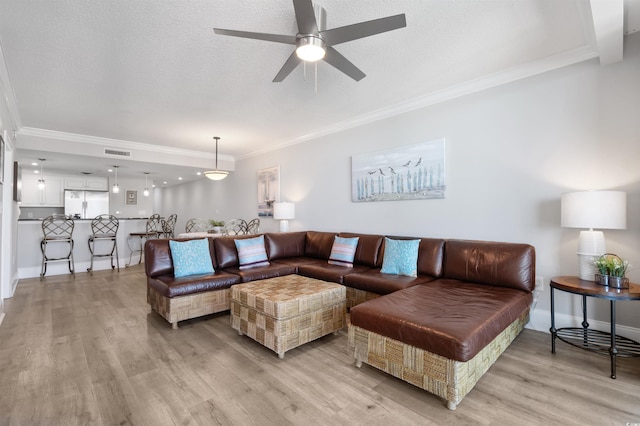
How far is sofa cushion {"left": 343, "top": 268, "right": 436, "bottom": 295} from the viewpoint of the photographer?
2.93 meters

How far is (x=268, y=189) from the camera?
625 cm

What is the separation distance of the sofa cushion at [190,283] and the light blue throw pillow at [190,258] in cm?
9

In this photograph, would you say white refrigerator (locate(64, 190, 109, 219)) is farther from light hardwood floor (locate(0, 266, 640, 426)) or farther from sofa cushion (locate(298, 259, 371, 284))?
sofa cushion (locate(298, 259, 371, 284))

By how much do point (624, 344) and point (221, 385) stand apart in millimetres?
3199

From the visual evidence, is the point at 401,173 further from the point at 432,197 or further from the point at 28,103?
the point at 28,103

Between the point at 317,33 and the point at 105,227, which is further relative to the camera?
the point at 105,227

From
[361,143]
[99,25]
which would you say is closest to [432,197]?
[361,143]

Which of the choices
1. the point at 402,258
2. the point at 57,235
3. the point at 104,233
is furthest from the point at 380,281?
the point at 57,235

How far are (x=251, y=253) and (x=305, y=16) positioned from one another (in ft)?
9.56

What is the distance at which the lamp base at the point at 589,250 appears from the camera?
2354 mm

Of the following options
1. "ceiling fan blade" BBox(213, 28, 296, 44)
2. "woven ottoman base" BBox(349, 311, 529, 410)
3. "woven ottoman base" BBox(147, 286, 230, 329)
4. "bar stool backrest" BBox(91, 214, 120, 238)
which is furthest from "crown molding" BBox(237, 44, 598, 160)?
"bar stool backrest" BBox(91, 214, 120, 238)

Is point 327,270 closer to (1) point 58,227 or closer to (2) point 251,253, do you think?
(2) point 251,253

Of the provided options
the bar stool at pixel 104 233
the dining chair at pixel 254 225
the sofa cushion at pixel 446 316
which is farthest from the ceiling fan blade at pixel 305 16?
the bar stool at pixel 104 233

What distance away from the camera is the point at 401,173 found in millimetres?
3947
